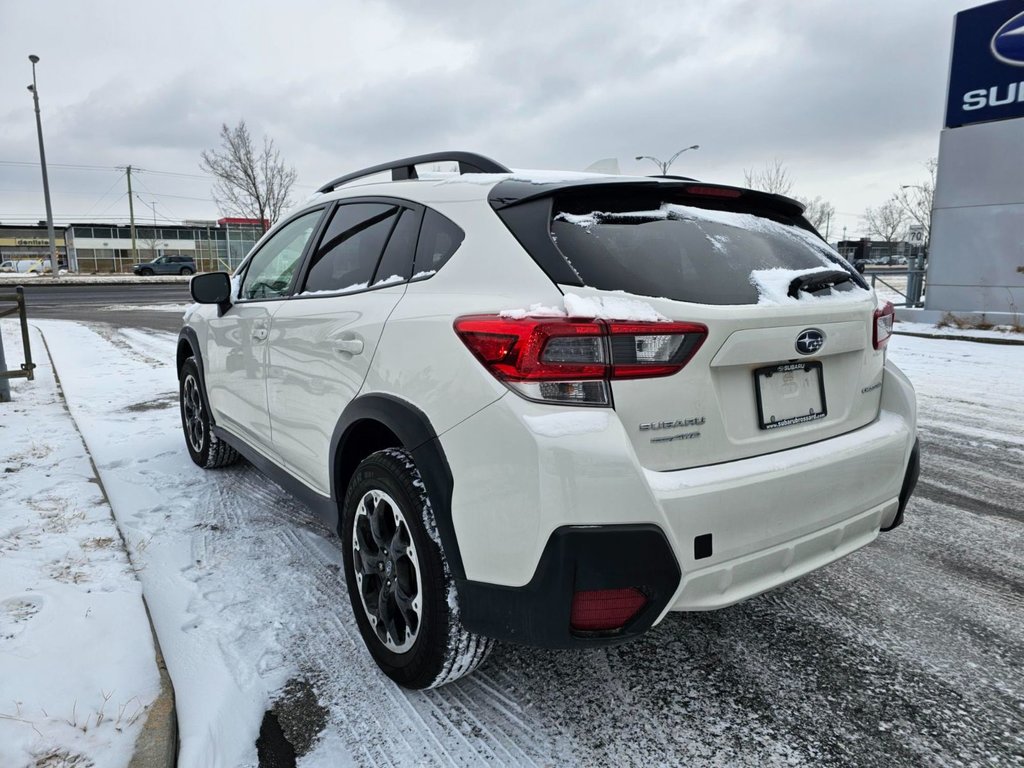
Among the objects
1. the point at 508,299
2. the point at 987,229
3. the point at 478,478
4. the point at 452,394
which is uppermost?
the point at 987,229

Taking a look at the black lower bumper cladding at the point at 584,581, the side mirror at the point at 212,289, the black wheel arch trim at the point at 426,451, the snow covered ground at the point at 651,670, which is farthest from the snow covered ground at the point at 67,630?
the side mirror at the point at 212,289

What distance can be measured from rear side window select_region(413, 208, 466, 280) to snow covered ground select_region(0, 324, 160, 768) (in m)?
1.66

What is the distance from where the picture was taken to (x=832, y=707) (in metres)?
2.18

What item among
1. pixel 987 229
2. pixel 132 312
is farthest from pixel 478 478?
pixel 132 312

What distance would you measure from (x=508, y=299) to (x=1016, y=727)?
6.60ft

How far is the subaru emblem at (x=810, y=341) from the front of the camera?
211 centimetres

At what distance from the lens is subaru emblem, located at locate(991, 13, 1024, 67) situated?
12.1 meters

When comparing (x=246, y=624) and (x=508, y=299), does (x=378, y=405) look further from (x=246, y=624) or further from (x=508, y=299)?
(x=246, y=624)

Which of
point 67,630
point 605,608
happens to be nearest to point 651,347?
point 605,608

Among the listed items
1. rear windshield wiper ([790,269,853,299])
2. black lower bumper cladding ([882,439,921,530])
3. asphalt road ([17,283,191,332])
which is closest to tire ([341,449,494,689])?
rear windshield wiper ([790,269,853,299])

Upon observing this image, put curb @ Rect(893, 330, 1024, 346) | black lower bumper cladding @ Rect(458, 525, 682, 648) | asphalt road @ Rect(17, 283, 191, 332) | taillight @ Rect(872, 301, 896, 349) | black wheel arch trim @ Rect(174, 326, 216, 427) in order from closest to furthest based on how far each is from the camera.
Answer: black lower bumper cladding @ Rect(458, 525, 682, 648) < taillight @ Rect(872, 301, 896, 349) < black wheel arch trim @ Rect(174, 326, 216, 427) < curb @ Rect(893, 330, 1024, 346) < asphalt road @ Rect(17, 283, 191, 332)

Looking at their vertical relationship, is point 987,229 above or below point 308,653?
above

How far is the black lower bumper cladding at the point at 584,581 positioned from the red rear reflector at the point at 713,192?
1.19m

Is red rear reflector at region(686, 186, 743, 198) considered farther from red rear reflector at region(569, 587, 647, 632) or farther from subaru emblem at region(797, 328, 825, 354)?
red rear reflector at region(569, 587, 647, 632)
